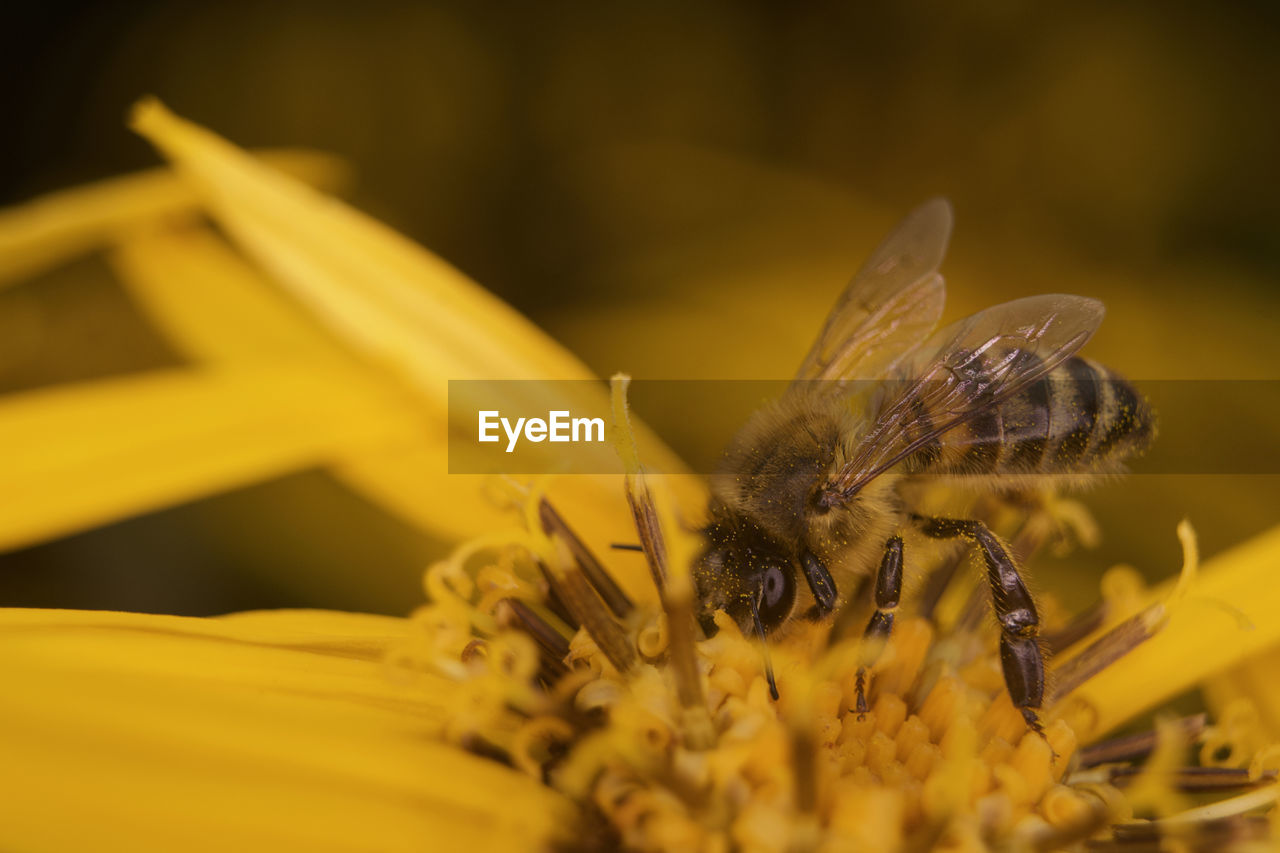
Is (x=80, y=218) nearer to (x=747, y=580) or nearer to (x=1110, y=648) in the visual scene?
(x=747, y=580)

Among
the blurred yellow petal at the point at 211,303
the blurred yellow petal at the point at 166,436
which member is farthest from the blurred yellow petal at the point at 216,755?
the blurred yellow petal at the point at 211,303

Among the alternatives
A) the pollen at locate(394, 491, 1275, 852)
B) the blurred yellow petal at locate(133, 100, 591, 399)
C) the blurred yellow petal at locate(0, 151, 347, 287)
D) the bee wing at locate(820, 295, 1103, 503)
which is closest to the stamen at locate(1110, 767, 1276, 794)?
the pollen at locate(394, 491, 1275, 852)

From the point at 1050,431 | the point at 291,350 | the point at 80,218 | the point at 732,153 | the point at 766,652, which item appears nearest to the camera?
the point at 766,652

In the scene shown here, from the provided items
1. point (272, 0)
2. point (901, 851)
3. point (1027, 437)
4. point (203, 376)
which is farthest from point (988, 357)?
point (272, 0)

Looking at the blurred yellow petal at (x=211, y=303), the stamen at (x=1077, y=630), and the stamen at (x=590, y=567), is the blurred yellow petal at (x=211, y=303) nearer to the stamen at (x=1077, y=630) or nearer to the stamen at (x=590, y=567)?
the stamen at (x=590, y=567)

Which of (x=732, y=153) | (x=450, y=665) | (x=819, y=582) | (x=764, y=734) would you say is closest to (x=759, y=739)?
(x=764, y=734)

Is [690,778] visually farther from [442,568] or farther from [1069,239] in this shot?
[1069,239]
